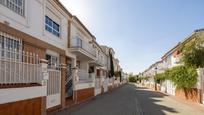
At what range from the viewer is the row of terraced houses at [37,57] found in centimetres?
982

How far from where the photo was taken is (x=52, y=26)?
19.1 metres

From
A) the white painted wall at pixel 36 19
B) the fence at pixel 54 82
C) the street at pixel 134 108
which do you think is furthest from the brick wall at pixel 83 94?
the fence at pixel 54 82

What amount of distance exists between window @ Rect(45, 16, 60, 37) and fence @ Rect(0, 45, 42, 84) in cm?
559

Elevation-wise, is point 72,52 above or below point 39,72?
above

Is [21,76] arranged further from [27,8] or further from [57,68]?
[57,68]

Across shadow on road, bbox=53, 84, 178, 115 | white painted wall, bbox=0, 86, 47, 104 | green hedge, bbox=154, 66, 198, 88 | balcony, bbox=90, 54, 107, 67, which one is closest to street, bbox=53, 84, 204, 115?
shadow on road, bbox=53, 84, 178, 115

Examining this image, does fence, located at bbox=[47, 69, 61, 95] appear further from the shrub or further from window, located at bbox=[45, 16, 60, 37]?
the shrub

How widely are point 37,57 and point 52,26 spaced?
7224mm

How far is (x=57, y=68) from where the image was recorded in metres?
16.8

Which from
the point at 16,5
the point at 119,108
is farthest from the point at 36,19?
the point at 119,108

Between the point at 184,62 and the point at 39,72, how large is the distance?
1898 centimetres

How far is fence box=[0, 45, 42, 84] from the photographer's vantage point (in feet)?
30.7

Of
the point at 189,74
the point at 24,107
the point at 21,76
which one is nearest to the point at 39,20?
the point at 21,76

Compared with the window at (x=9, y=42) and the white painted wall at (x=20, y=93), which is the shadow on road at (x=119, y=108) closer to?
the white painted wall at (x=20, y=93)
